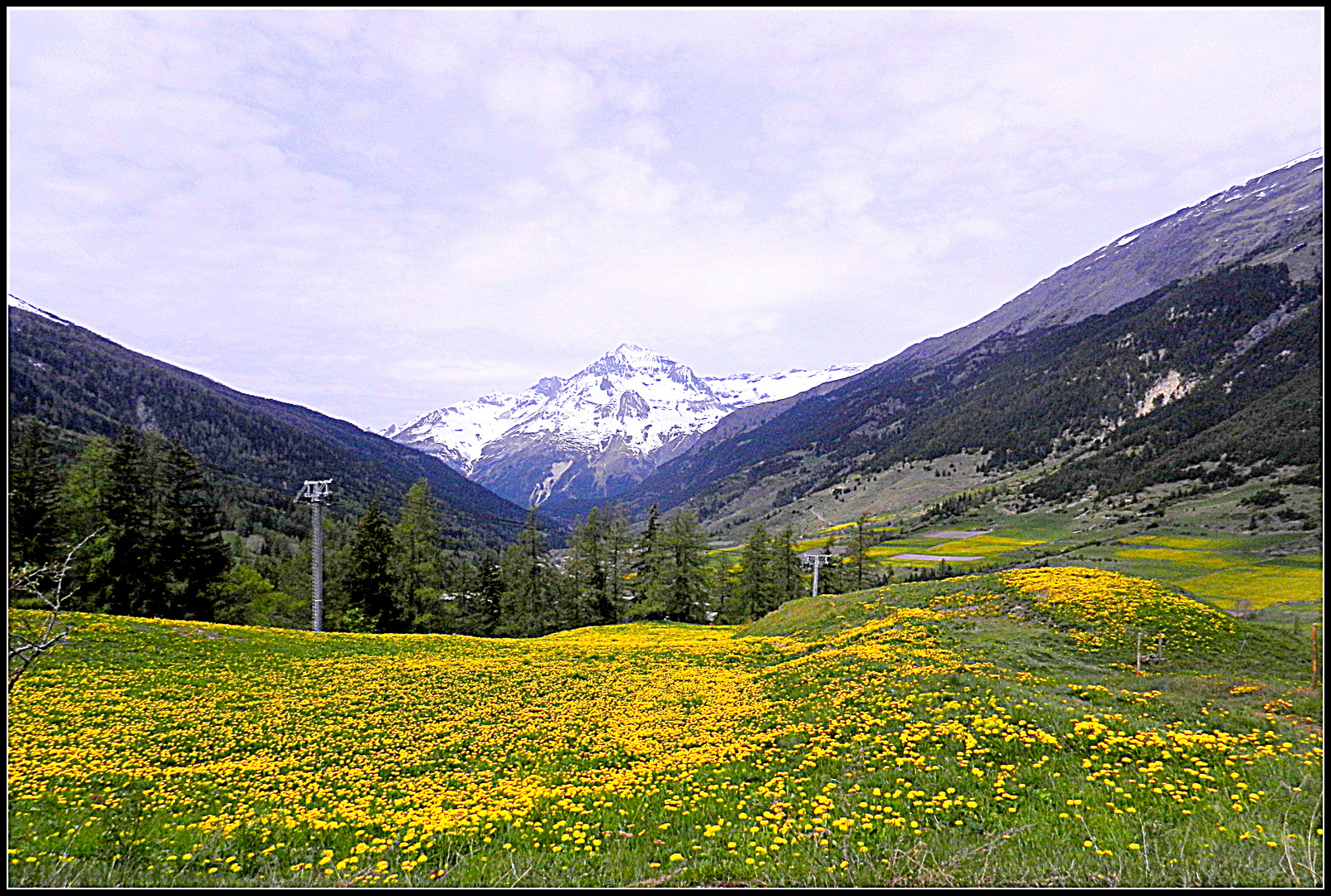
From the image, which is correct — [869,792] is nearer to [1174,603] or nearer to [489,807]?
[489,807]

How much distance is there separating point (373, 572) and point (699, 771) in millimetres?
42953

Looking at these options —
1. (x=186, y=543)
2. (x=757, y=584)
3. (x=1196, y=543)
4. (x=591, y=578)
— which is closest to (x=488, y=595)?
(x=591, y=578)

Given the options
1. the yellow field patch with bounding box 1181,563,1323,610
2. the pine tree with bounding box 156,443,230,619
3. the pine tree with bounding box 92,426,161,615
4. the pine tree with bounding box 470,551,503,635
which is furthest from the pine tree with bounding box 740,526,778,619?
the pine tree with bounding box 92,426,161,615

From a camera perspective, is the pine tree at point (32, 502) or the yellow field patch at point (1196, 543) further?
the yellow field patch at point (1196, 543)

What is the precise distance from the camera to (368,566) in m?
46.8

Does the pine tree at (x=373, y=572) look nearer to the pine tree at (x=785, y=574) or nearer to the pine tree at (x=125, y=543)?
the pine tree at (x=125, y=543)

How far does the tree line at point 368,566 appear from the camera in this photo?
1512 inches

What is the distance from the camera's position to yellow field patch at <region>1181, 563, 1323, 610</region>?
155 ft

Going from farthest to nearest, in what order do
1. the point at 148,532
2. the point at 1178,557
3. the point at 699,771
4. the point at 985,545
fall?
1. the point at 985,545
2. the point at 1178,557
3. the point at 148,532
4. the point at 699,771

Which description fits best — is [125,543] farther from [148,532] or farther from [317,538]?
[317,538]

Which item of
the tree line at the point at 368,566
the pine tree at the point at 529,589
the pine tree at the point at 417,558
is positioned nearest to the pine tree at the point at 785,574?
the tree line at the point at 368,566

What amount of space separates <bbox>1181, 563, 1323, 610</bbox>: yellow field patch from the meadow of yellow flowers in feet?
120

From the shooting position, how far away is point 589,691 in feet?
65.6

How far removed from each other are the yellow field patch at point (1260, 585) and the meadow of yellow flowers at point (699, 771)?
36544mm
